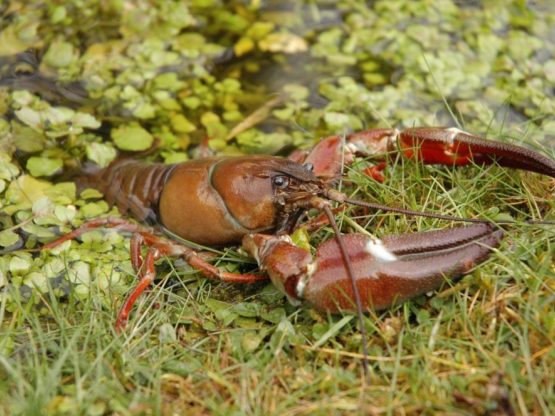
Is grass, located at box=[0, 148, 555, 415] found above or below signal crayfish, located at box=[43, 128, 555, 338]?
below

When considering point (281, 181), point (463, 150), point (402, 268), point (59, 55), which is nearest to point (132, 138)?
point (59, 55)

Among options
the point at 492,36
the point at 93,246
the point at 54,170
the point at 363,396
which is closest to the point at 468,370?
the point at 363,396

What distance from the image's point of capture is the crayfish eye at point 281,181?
3707 millimetres

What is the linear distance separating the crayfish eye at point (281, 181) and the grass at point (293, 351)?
0.60m

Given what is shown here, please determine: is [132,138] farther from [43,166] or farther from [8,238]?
[8,238]

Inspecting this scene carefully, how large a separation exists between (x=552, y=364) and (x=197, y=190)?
2.20 m

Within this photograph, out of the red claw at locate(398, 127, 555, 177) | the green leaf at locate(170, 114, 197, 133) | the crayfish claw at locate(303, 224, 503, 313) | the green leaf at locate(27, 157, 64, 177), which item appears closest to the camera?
the crayfish claw at locate(303, 224, 503, 313)

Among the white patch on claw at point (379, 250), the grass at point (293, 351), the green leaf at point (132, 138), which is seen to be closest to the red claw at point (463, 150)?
the grass at point (293, 351)

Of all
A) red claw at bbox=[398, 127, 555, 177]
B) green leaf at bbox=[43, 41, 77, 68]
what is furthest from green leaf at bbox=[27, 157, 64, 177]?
red claw at bbox=[398, 127, 555, 177]

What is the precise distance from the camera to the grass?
2871 mm

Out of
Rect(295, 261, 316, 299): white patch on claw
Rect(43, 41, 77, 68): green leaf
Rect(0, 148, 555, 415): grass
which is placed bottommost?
Rect(0, 148, 555, 415): grass

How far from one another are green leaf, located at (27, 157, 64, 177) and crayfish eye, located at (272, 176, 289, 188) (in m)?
1.83

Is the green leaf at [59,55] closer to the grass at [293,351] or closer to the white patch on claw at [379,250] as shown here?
the grass at [293,351]

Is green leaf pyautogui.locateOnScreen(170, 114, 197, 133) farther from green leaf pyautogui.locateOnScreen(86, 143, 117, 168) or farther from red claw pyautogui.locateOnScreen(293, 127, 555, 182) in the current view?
red claw pyautogui.locateOnScreen(293, 127, 555, 182)
